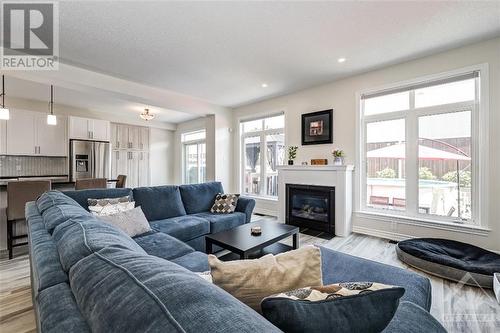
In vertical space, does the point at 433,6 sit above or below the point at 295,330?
above

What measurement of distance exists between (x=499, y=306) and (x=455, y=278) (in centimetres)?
35

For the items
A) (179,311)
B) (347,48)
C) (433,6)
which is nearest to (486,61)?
(433,6)

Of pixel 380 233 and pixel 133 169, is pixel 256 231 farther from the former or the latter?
pixel 133 169

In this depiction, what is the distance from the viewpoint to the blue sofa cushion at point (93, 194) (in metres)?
2.52

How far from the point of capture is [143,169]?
698 cm

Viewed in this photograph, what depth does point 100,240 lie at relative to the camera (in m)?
0.85

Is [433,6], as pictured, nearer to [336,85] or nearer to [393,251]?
[336,85]

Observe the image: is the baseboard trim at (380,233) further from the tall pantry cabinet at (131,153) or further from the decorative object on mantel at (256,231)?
the tall pantry cabinet at (131,153)

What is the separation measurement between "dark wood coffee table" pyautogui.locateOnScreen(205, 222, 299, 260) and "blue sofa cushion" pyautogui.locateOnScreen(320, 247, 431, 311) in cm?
82

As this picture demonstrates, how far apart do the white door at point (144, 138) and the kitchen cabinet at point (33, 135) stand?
1.95 m

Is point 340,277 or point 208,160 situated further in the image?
point 208,160

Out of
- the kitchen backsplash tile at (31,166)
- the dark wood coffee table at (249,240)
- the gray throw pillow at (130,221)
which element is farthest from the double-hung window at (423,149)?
the kitchen backsplash tile at (31,166)

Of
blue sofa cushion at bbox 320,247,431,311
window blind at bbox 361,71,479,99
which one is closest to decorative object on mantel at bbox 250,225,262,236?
blue sofa cushion at bbox 320,247,431,311

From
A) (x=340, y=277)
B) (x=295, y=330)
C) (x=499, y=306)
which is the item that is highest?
(x=295, y=330)
